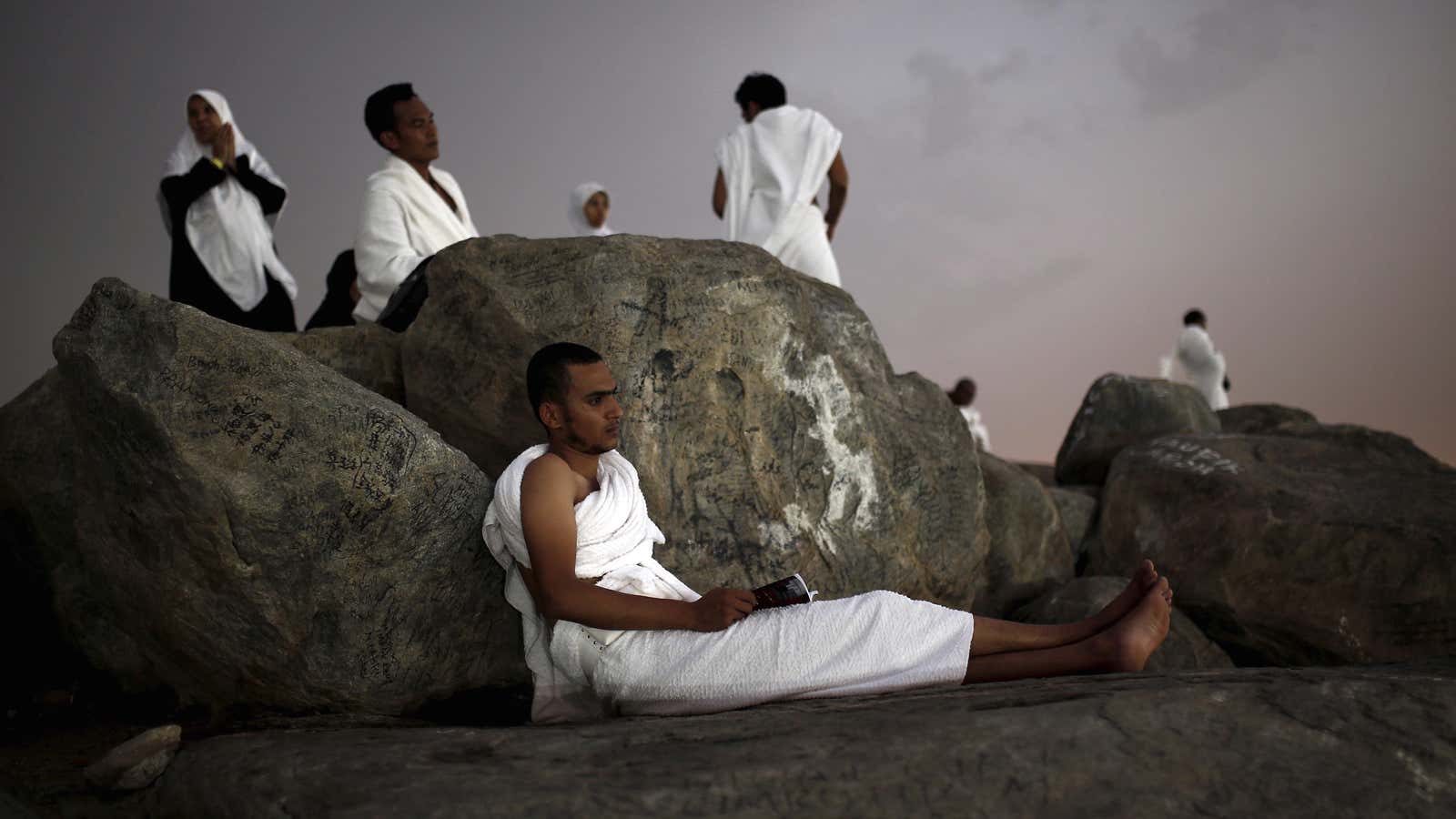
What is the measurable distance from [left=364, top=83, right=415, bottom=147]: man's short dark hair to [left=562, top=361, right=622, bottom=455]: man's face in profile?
9.30 feet

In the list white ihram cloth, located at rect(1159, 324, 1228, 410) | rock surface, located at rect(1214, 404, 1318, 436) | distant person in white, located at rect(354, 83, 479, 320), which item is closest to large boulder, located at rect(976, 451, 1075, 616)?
distant person in white, located at rect(354, 83, 479, 320)

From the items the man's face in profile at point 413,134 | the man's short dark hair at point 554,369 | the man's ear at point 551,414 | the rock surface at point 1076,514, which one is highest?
the man's face in profile at point 413,134

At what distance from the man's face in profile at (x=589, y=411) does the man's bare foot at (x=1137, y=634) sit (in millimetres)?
1435

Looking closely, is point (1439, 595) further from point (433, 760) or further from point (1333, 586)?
point (433, 760)

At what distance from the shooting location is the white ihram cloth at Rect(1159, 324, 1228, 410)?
502 inches

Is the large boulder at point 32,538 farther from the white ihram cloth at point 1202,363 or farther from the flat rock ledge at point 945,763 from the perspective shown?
the white ihram cloth at point 1202,363

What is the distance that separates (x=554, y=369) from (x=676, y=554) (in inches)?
36.8

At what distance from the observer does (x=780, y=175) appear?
614 cm

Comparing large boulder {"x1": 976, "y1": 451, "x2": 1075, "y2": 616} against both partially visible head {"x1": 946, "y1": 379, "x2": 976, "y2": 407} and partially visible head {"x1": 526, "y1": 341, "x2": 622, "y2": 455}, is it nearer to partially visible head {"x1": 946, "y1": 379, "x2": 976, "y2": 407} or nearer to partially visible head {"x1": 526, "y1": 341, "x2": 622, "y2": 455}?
partially visible head {"x1": 526, "y1": 341, "x2": 622, "y2": 455}

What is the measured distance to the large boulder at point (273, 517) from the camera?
279cm

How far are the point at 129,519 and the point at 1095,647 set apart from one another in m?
2.73

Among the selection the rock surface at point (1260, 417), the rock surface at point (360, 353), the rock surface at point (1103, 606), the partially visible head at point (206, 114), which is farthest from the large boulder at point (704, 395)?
the rock surface at point (1260, 417)

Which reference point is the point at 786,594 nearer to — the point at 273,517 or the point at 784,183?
the point at 273,517

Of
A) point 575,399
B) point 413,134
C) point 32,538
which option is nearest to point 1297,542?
point 575,399
